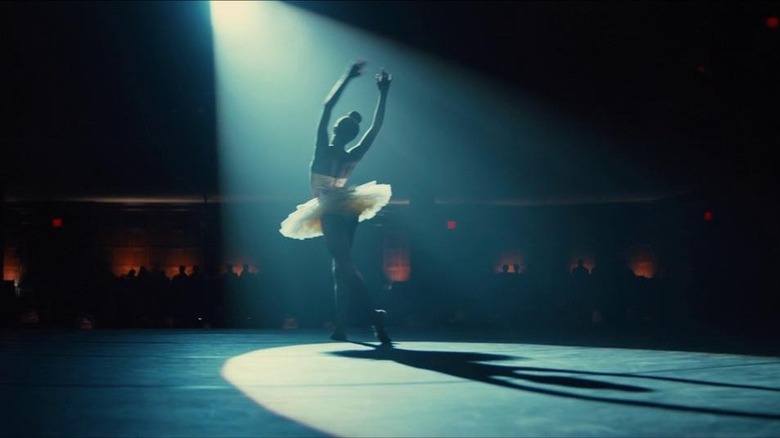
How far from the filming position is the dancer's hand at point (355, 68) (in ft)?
21.1

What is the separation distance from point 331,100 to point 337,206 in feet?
2.59

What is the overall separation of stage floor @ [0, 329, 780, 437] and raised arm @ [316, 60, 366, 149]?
1.47 metres

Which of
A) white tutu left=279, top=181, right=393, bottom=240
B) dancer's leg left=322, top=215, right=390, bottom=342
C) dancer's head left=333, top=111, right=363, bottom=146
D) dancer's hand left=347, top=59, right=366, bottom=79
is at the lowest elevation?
dancer's leg left=322, top=215, right=390, bottom=342

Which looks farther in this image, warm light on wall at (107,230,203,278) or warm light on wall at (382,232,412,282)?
warm light on wall at (382,232,412,282)

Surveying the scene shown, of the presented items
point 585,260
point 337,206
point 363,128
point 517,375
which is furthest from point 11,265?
point 517,375

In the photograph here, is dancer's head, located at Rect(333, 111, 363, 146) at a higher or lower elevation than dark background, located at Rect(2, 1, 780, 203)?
lower

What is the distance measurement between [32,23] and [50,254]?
6.32m

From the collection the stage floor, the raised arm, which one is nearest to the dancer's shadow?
the stage floor

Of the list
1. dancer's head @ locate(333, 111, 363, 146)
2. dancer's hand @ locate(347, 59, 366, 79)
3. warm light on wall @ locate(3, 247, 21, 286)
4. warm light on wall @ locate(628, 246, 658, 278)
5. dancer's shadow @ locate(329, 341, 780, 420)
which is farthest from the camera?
warm light on wall @ locate(628, 246, 658, 278)

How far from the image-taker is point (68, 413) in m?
3.18

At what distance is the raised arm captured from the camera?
6.32 meters

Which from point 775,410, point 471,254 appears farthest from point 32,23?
point 775,410

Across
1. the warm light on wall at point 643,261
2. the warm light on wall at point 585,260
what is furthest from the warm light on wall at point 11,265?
the warm light on wall at point 643,261

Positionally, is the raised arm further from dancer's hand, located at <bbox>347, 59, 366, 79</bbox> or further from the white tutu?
the white tutu
